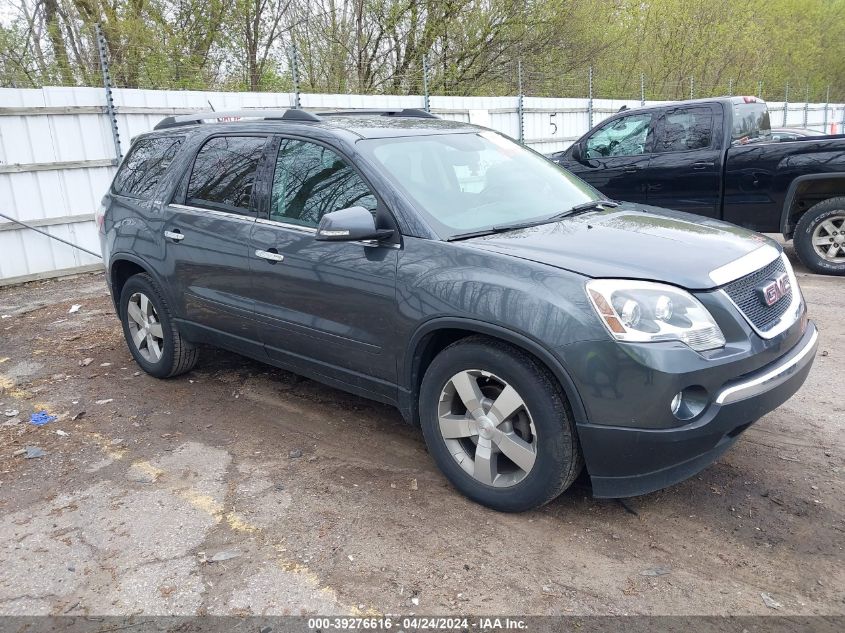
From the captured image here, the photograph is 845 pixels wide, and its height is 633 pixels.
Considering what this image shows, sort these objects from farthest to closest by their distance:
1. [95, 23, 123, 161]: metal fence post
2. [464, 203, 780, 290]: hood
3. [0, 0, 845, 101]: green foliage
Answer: [0, 0, 845, 101]: green foliage → [95, 23, 123, 161]: metal fence post → [464, 203, 780, 290]: hood

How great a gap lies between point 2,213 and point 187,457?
5.90m

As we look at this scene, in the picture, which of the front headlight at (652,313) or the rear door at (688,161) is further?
the rear door at (688,161)

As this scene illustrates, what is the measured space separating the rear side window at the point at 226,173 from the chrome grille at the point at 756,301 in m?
2.67

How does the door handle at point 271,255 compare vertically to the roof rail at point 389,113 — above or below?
below

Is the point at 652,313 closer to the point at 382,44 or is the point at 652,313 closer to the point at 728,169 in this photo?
the point at 728,169

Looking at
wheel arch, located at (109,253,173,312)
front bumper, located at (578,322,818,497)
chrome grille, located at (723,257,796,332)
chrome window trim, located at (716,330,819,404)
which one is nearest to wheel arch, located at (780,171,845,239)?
chrome grille, located at (723,257,796,332)

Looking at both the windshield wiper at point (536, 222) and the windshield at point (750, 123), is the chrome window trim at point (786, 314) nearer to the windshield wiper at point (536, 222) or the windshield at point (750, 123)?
the windshield wiper at point (536, 222)

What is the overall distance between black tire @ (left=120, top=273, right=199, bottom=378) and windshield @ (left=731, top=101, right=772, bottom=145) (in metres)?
6.13

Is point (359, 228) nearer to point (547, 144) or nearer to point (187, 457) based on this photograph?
point (187, 457)

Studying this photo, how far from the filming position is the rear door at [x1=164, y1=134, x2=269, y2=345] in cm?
419

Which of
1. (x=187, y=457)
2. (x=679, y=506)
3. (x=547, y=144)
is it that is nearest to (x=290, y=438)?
(x=187, y=457)

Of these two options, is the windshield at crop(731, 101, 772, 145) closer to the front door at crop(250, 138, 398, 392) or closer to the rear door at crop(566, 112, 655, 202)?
the rear door at crop(566, 112, 655, 202)

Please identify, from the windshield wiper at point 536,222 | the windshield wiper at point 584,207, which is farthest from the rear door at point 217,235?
the windshield wiper at point 584,207

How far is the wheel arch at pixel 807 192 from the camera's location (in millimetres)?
7137
